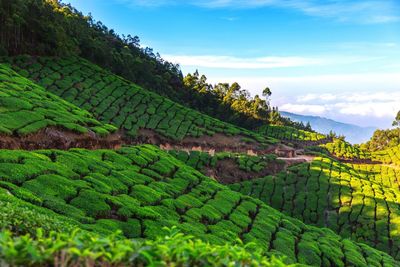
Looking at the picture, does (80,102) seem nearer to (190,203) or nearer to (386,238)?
(190,203)

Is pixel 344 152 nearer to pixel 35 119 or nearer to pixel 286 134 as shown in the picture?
pixel 286 134

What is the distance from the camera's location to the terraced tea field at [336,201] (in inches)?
1475

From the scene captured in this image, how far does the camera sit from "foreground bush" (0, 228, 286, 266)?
16.6ft

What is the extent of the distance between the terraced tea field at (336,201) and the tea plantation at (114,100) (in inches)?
836

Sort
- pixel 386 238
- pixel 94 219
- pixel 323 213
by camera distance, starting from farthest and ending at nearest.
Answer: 1. pixel 323 213
2. pixel 386 238
3. pixel 94 219

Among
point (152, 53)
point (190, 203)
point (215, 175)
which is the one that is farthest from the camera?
point (152, 53)

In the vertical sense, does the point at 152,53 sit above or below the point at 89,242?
above

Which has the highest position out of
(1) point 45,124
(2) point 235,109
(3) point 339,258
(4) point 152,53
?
(4) point 152,53

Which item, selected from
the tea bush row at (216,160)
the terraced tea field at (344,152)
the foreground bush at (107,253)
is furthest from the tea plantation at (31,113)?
the terraced tea field at (344,152)

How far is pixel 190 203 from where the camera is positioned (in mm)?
23297

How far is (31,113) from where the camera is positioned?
91.6 ft

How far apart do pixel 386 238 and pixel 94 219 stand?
31.7 m

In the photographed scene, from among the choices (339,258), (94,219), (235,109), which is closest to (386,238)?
(339,258)

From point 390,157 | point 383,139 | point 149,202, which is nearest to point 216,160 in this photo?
point 149,202
